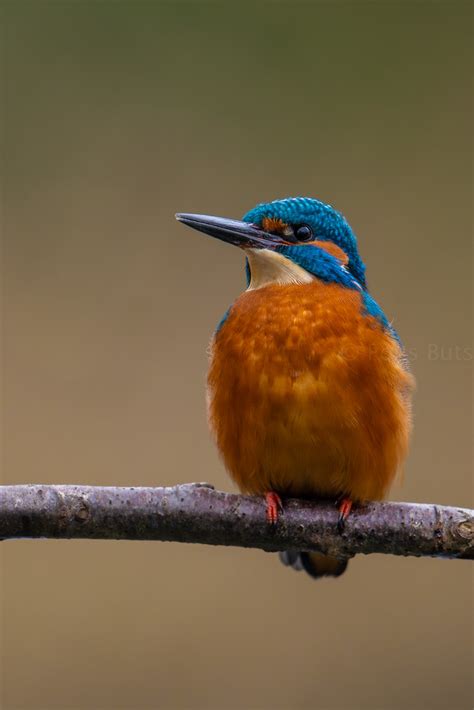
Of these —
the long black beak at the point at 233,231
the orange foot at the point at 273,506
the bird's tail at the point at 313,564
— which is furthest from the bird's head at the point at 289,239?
the bird's tail at the point at 313,564

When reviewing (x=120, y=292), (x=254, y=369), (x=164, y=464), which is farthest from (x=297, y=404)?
(x=120, y=292)

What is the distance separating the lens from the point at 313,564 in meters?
3.15

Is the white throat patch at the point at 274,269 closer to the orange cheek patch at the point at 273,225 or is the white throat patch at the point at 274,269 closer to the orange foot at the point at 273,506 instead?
the orange cheek patch at the point at 273,225

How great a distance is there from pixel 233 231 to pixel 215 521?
34.6 inches

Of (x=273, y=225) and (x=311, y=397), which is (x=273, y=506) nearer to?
(x=311, y=397)

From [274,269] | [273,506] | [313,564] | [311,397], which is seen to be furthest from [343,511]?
[274,269]

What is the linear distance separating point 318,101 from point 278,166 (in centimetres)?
48

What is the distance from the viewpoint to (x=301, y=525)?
271cm

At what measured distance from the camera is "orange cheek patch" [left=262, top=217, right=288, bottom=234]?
3061mm

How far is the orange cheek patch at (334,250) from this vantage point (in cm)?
308

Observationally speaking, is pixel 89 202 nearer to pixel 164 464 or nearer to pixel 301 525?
pixel 164 464

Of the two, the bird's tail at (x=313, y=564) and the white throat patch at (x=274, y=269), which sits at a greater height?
the white throat patch at (x=274, y=269)

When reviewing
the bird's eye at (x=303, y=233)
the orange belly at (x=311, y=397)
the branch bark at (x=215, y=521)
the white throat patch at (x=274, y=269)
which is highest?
the bird's eye at (x=303, y=233)

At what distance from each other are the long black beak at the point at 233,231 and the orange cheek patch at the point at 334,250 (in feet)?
0.37
